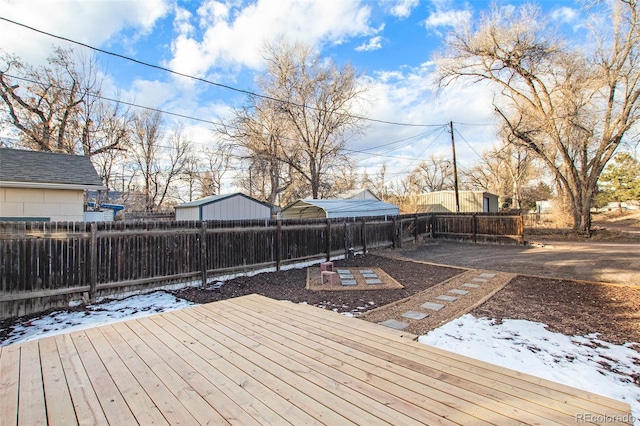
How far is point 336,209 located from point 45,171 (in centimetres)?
956

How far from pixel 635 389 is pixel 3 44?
19.9m

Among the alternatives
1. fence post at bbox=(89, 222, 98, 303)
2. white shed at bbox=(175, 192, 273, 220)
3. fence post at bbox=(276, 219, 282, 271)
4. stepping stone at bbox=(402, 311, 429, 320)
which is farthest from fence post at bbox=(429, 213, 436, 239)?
fence post at bbox=(89, 222, 98, 303)

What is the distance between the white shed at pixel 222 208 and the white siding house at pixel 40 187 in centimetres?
444

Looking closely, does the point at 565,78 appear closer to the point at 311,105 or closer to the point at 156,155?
the point at 311,105

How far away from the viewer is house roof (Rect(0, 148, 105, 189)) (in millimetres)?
6426

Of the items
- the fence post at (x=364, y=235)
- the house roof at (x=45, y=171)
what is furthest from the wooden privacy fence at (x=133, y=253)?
the house roof at (x=45, y=171)

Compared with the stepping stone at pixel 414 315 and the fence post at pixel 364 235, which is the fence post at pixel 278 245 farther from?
the stepping stone at pixel 414 315

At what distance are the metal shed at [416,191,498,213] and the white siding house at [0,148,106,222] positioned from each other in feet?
62.2

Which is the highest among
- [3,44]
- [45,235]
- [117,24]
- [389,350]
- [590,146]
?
[3,44]

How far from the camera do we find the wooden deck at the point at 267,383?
1488 millimetres

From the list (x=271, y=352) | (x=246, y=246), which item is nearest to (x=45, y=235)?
(x=246, y=246)

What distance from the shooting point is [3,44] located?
11.8 meters

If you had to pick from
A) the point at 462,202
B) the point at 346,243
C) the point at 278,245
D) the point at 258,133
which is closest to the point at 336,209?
the point at 346,243

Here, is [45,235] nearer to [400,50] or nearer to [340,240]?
[340,240]
